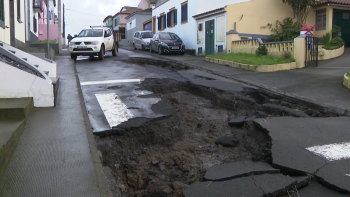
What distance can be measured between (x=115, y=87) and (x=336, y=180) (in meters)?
6.77

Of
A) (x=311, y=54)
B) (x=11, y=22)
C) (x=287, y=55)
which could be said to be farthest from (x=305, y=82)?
(x=11, y=22)

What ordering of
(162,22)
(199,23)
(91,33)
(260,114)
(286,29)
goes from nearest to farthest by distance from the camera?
(260,114) → (91,33) → (286,29) → (199,23) → (162,22)

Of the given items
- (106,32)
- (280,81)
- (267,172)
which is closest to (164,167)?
(267,172)

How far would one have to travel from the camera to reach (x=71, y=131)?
5234mm

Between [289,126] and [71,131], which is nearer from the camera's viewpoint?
[71,131]

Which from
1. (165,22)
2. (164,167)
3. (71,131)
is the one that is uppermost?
(165,22)

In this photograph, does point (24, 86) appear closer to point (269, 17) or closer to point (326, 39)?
point (269, 17)

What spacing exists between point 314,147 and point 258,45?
40.7ft

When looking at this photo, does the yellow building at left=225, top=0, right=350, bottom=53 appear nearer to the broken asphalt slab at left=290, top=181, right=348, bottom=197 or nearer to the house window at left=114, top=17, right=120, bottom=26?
the broken asphalt slab at left=290, top=181, right=348, bottom=197

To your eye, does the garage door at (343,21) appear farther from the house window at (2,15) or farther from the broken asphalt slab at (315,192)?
the broken asphalt slab at (315,192)

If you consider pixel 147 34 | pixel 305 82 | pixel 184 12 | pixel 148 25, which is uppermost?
pixel 148 25

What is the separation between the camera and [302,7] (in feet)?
70.7

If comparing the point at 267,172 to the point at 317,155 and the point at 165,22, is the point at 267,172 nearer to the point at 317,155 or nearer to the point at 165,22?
the point at 317,155

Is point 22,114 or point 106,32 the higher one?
point 106,32
